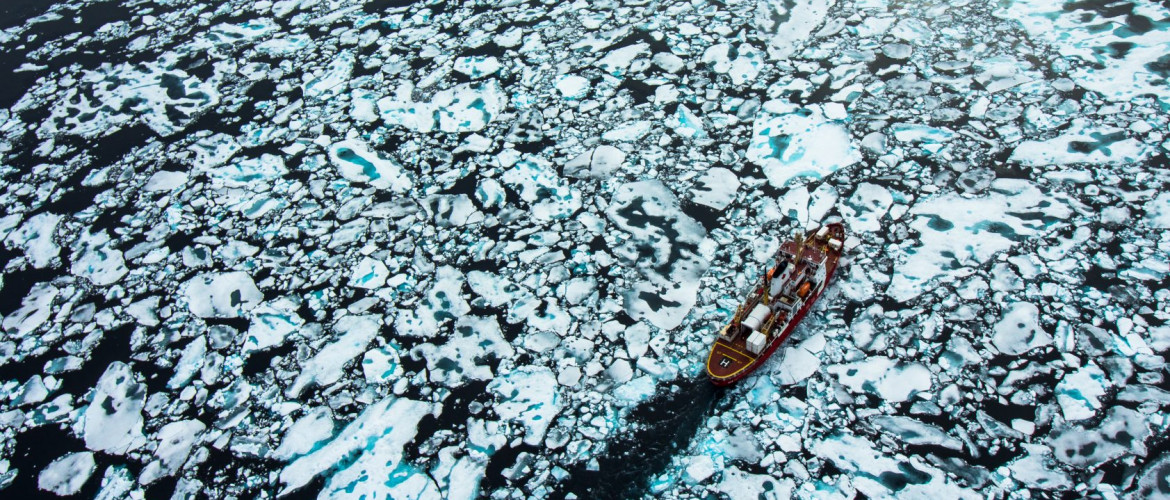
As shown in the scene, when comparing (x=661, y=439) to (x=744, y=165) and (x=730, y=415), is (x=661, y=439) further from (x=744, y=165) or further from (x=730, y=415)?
(x=744, y=165)

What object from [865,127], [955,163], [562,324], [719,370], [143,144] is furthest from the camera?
[143,144]

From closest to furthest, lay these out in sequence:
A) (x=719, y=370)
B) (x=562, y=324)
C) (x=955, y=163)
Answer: (x=719, y=370), (x=562, y=324), (x=955, y=163)

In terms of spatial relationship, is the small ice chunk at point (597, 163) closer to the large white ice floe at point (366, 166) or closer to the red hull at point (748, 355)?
the large white ice floe at point (366, 166)

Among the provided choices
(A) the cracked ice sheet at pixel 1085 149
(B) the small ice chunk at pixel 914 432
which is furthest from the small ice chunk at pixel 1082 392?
(A) the cracked ice sheet at pixel 1085 149

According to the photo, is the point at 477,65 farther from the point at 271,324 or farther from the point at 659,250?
the point at 271,324

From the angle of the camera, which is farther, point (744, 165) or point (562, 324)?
point (744, 165)

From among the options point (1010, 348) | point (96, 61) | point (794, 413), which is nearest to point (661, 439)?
point (794, 413)

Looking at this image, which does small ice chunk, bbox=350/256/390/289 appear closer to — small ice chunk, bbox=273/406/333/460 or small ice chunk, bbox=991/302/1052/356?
small ice chunk, bbox=273/406/333/460
